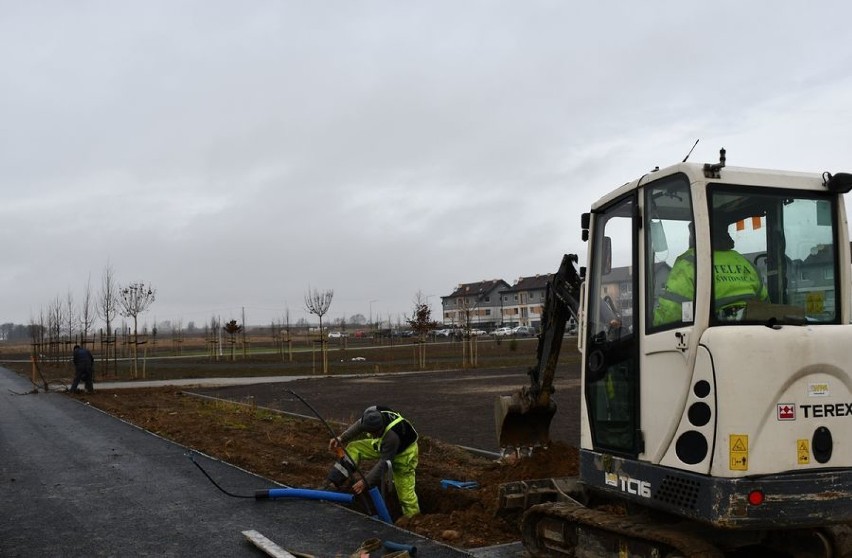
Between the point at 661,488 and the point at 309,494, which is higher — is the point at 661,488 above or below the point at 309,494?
above

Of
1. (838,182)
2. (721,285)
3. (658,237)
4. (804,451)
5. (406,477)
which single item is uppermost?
(838,182)

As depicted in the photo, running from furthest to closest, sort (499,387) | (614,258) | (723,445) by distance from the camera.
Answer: (499,387) < (614,258) < (723,445)

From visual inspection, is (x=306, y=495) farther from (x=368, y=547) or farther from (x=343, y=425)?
(x=343, y=425)

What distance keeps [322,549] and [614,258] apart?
11.4ft

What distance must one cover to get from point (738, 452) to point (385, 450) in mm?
4176

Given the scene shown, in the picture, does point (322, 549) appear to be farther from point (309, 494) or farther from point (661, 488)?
point (661, 488)

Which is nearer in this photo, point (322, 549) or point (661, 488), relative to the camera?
point (661, 488)

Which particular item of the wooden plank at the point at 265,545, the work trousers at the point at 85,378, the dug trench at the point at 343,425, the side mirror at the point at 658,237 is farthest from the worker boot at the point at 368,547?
the work trousers at the point at 85,378

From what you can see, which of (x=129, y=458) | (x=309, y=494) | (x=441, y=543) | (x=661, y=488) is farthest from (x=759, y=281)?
(x=129, y=458)

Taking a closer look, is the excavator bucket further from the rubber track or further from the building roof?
the building roof

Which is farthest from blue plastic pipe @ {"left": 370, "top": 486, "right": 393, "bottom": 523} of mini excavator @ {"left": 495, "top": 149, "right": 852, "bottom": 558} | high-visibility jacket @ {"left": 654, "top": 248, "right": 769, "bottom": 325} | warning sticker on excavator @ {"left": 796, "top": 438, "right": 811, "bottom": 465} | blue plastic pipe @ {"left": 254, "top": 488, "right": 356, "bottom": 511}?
warning sticker on excavator @ {"left": 796, "top": 438, "right": 811, "bottom": 465}

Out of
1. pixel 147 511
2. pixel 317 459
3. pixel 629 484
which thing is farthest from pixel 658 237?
pixel 317 459

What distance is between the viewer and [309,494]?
8.20m

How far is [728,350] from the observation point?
430 centimetres
